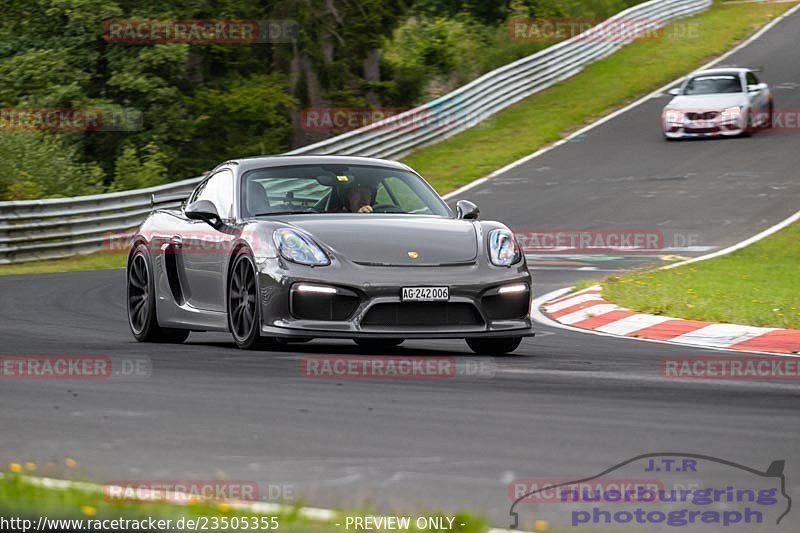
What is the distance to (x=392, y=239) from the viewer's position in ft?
31.1

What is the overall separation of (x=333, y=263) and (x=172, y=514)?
16.8 feet

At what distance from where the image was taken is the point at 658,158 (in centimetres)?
2861

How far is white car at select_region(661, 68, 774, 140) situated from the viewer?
29328 millimetres

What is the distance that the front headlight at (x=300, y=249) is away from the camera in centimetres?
928

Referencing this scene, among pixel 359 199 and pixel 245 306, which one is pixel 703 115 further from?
pixel 245 306

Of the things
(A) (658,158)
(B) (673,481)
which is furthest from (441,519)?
(A) (658,158)

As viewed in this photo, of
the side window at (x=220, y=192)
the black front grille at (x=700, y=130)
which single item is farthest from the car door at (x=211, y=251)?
the black front grille at (x=700, y=130)

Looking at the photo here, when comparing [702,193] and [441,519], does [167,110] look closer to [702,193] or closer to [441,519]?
[702,193]
